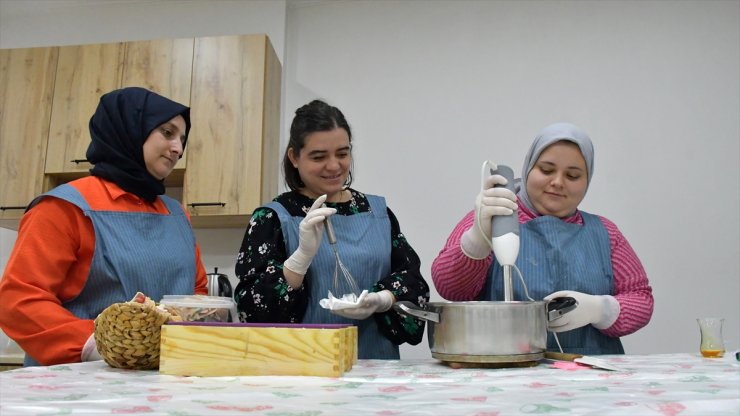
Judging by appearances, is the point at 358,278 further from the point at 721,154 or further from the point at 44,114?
the point at 44,114

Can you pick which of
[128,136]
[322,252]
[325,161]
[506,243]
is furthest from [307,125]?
[506,243]

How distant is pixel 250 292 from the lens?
1.21m

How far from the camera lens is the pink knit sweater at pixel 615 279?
1.18 m

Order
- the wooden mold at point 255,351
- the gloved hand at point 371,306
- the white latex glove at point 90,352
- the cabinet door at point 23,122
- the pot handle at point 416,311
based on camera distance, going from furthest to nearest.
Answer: the cabinet door at point 23,122 → the gloved hand at point 371,306 → the white latex glove at point 90,352 → the pot handle at point 416,311 → the wooden mold at point 255,351

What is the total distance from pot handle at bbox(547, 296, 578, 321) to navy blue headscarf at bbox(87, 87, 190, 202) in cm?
94

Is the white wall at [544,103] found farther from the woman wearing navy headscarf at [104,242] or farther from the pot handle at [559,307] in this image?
the pot handle at [559,307]

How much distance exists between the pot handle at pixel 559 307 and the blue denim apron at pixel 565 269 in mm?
184

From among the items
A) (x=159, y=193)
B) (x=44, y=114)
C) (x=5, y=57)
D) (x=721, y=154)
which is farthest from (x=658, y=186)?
(x=5, y=57)

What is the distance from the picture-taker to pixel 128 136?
1388 mm

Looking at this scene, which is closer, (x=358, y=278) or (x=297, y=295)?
(x=297, y=295)

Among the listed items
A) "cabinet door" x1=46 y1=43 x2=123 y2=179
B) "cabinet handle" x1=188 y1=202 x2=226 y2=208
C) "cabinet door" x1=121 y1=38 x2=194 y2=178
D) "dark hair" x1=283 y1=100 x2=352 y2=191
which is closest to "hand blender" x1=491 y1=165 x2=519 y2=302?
"dark hair" x1=283 y1=100 x2=352 y2=191

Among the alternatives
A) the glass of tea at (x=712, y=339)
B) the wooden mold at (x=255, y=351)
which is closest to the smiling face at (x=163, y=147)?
the wooden mold at (x=255, y=351)

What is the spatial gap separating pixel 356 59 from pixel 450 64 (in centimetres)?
43

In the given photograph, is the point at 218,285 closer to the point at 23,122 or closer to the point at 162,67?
the point at 162,67
